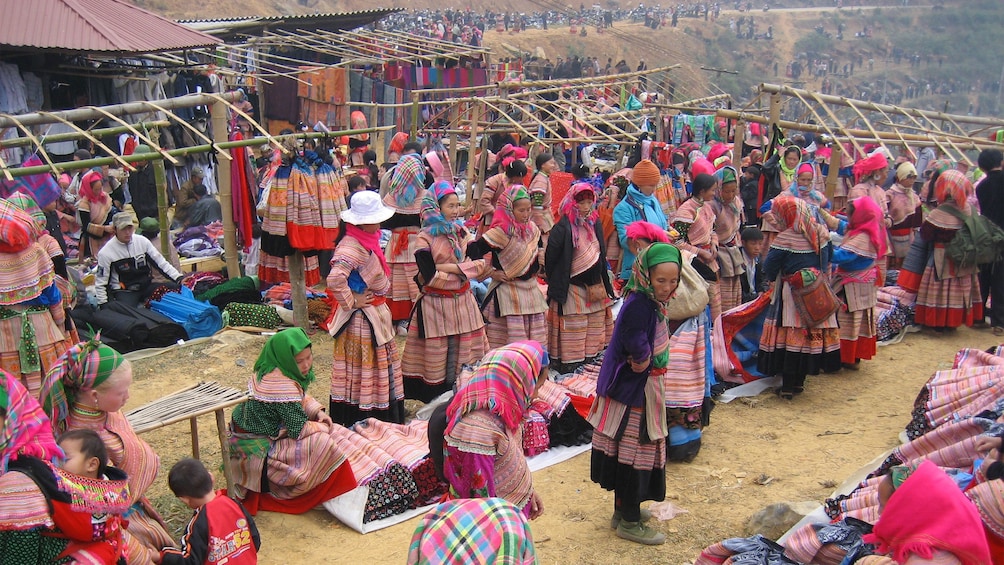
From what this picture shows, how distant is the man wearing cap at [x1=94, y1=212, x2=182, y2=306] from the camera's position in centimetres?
773

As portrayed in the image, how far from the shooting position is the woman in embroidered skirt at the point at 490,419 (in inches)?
142

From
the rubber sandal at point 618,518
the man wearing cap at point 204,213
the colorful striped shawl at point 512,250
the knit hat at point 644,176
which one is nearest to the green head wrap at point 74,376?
the rubber sandal at point 618,518

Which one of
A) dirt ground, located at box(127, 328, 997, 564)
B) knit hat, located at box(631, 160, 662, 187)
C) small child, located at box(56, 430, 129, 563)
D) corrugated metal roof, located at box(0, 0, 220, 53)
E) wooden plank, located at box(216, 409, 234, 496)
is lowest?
dirt ground, located at box(127, 328, 997, 564)

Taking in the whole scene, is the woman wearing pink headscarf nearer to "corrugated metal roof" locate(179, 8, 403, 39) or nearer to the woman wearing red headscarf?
the woman wearing red headscarf

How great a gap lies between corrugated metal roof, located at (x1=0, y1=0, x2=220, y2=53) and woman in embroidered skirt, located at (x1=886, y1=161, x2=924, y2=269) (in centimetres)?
1002

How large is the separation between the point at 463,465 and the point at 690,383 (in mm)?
2420

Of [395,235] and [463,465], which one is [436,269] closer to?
[395,235]

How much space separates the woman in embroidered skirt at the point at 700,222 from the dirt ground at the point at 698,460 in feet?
4.06

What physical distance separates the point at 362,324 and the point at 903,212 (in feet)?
20.2

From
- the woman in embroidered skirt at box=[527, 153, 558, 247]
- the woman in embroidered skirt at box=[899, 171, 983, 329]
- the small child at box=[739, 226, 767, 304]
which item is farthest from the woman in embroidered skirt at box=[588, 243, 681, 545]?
the woman in embroidered skirt at box=[899, 171, 983, 329]

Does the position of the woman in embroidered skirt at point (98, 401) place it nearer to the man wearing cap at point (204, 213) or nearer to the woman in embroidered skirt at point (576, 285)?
the woman in embroidered skirt at point (576, 285)

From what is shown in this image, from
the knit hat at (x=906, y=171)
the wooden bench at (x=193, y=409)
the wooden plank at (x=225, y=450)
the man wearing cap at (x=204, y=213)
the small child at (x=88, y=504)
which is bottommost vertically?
the man wearing cap at (x=204, y=213)

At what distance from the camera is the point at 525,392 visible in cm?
370

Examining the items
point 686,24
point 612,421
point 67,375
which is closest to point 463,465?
point 612,421
